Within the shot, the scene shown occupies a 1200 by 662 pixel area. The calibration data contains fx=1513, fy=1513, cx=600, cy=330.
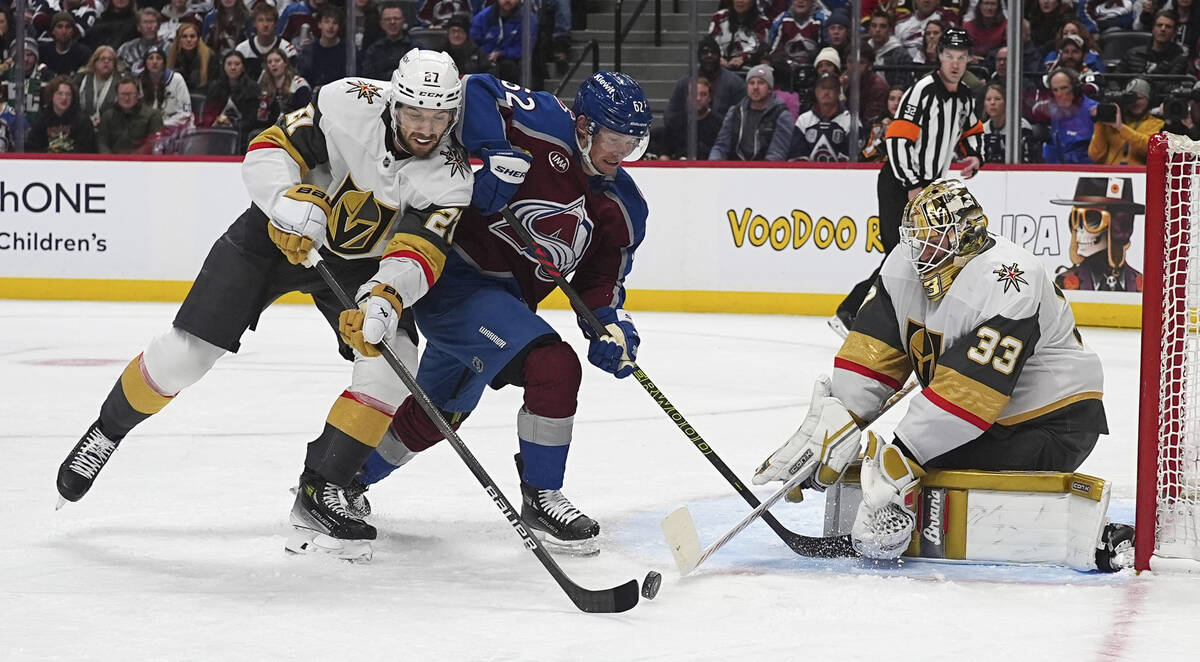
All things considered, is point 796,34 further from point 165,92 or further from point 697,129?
point 165,92

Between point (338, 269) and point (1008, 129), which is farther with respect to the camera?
point (1008, 129)

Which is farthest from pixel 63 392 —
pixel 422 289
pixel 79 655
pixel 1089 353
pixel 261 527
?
pixel 1089 353

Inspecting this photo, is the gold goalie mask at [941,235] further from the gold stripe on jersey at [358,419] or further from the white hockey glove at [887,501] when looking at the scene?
the gold stripe on jersey at [358,419]

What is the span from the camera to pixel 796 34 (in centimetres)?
766

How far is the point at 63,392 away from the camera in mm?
4836

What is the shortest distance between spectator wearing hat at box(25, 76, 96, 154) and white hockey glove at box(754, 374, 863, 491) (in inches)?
235

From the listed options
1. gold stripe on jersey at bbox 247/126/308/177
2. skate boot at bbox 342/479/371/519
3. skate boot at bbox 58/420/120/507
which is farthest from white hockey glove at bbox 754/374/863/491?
skate boot at bbox 58/420/120/507

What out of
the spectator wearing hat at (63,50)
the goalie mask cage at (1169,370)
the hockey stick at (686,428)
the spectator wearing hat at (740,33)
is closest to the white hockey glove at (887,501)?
the hockey stick at (686,428)

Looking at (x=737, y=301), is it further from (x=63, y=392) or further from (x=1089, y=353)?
(x=1089, y=353)

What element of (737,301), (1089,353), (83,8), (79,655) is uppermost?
(83,8)

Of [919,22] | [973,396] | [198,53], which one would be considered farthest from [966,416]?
[198,53]

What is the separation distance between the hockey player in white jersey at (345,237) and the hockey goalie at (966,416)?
77 centimetres

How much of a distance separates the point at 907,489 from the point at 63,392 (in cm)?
310

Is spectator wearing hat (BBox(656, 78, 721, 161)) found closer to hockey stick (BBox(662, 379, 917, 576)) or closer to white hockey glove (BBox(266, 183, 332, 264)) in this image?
hockey stick (BBox(662, 379, 917, 576))
